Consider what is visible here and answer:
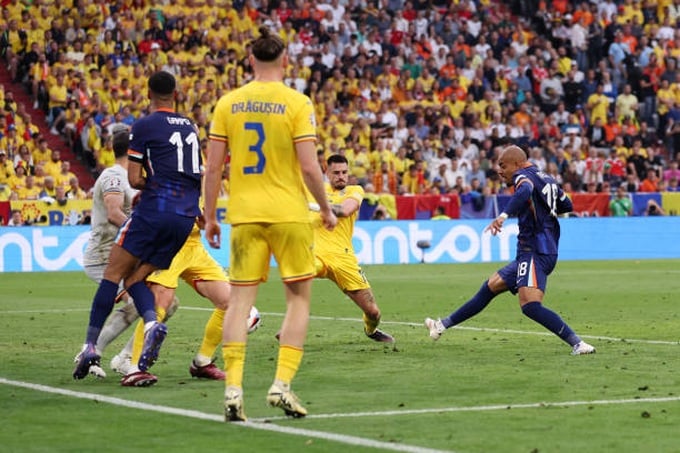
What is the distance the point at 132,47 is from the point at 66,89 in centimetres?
243

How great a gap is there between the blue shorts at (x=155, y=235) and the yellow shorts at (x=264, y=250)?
5.62 feet

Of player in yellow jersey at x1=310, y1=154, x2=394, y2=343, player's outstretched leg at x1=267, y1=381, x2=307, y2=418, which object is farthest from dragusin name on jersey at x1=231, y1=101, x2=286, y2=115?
player in yellow jersey at x1=310, y1=154, x2=394, y2=343

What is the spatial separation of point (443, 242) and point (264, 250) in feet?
75.2

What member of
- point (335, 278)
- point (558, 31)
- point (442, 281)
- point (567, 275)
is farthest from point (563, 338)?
point (558, 31)

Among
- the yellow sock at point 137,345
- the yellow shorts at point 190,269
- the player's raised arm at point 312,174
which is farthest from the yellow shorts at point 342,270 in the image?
the player's raised arm at point 312,174

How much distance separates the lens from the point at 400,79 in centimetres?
3816

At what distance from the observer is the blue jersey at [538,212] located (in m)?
Answer: 12.9

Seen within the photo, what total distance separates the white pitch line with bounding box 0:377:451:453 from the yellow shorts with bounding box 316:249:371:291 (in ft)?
13.4

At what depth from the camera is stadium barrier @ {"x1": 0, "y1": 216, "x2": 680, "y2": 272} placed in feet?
92.0

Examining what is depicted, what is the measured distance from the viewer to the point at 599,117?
39.6m

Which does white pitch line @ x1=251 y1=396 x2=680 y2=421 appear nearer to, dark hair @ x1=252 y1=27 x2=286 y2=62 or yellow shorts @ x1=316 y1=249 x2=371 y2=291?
dark hair @ x1=252 y1=27 x2=286 y2=62

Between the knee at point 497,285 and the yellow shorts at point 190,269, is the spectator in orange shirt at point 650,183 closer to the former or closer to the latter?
the knee at point 497,285

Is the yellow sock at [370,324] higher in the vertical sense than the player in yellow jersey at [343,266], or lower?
lower

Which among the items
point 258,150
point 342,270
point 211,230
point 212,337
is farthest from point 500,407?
point 342,270
